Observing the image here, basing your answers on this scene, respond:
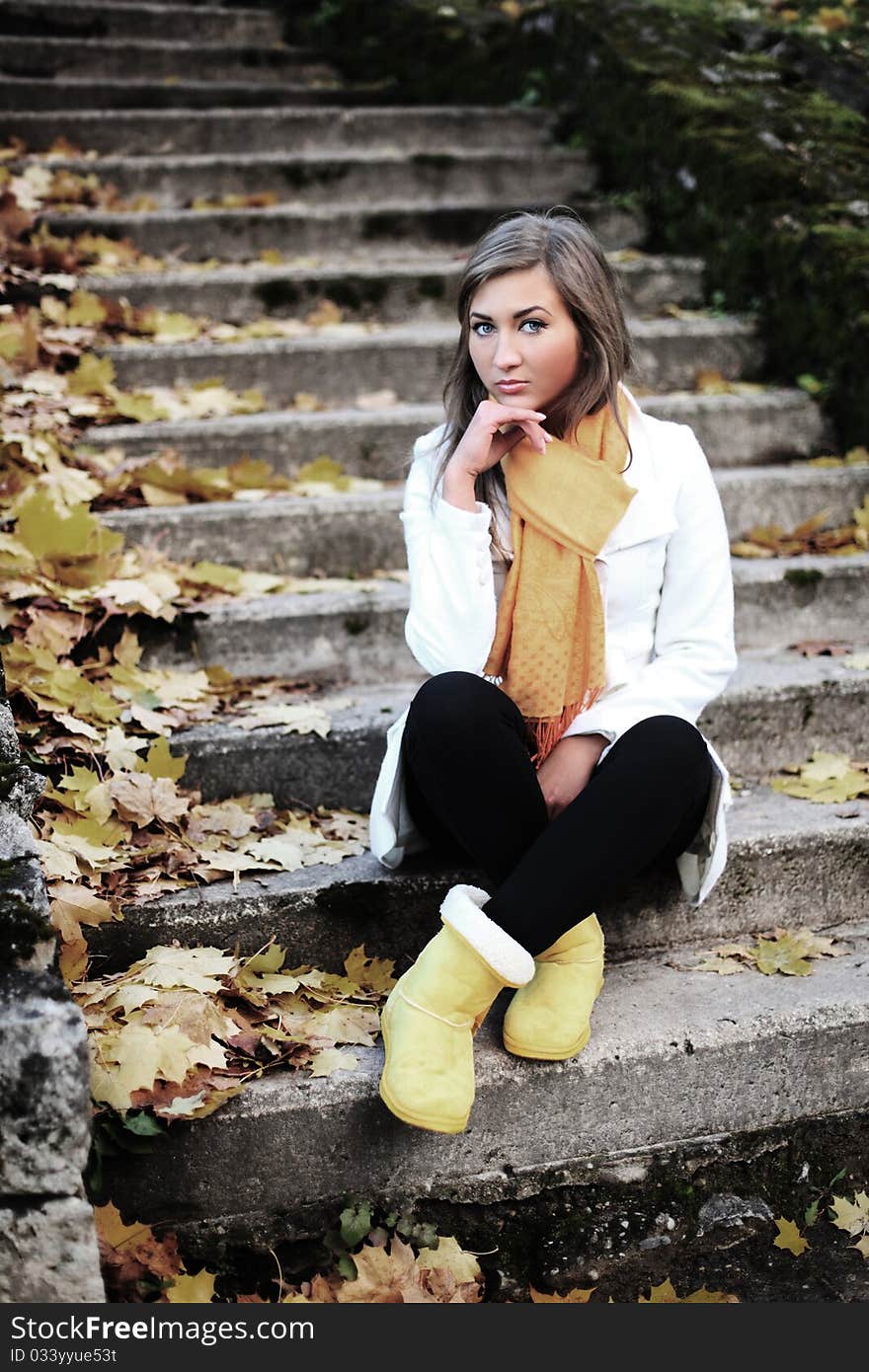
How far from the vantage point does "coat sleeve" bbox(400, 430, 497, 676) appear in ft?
7.01

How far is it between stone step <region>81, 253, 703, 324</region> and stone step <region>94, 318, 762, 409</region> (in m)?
0.16

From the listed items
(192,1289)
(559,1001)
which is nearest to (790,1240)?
(559,1001)

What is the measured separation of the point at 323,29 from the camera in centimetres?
623

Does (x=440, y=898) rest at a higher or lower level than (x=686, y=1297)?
higher

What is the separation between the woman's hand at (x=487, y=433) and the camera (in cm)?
214

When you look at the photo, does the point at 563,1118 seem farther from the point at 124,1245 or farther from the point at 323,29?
the point at 323,29

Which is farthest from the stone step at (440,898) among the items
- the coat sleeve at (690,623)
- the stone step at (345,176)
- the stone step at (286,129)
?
the stone step at (286,129)

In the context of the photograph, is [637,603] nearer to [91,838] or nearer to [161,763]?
[161,763]

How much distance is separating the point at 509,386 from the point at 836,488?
1.69 metres

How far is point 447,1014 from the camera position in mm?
1914

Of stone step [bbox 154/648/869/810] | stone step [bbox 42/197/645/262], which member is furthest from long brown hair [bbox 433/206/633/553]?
stone step [bbox 42/197/645/262]

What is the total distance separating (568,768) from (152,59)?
4792 mm

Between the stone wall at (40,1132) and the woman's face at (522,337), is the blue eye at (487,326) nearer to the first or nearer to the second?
the woman's face at (522,337)

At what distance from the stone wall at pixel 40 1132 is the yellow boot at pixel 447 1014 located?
1.57 ft
